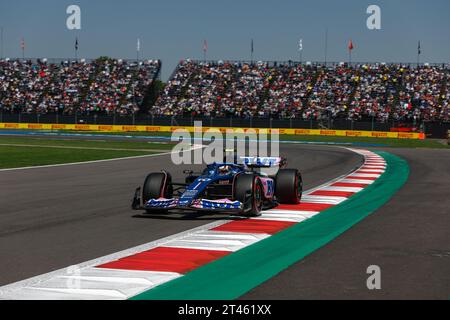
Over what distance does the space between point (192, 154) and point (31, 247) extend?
72.5 ft

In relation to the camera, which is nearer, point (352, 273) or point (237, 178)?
point (352, 273)

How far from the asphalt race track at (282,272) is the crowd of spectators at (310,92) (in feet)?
133

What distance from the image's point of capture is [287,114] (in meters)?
57.1

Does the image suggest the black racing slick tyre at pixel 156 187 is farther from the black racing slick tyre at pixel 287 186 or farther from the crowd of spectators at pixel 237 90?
the crowd of spectators at pixel 237 90

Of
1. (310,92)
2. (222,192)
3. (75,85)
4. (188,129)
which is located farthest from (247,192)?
(75,85)

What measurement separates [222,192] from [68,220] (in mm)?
2517

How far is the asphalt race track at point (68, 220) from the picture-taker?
7293 millimetres

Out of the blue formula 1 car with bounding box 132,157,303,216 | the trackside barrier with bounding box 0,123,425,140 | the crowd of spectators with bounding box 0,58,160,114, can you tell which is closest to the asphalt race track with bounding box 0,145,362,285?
the blue formula 1 car with bounding box 132,157,303,216

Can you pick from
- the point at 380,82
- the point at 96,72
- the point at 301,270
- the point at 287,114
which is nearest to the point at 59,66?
the point at 96,72

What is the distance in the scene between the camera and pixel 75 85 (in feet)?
222

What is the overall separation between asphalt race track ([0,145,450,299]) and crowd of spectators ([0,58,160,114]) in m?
47.5

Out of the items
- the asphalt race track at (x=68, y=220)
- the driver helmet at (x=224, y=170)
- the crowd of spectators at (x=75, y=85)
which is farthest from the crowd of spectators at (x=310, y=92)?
the driver helmet at (x=224, y=170)

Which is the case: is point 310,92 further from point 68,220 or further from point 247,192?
point 68,220
